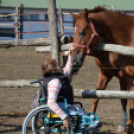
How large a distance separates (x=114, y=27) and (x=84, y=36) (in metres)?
0.51

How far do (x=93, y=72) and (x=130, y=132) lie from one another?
398 centimetres

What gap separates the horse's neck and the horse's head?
0.58 feet

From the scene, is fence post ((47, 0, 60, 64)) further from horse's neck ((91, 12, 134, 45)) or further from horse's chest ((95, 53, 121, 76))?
horse's chest ((95, 53, 121, 76))

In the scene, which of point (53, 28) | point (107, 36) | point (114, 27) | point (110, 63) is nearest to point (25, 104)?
point (110, 63)

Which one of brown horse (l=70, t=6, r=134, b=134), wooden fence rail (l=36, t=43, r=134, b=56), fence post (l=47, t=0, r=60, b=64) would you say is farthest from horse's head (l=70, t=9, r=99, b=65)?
fence post (l=47, t=0, r=60, b=64)

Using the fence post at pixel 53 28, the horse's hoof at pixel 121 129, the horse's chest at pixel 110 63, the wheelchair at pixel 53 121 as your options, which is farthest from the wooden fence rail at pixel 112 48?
the horse's hoof at pixel 121 129

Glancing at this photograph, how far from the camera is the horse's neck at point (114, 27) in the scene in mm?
3506

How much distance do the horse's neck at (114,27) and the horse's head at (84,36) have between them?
0.18 m

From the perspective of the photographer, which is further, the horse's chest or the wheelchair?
the horse's chest

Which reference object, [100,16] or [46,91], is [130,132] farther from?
[100,16]

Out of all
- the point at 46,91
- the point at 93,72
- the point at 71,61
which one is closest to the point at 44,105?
the point at 46,91

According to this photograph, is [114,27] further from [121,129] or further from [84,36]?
[121,129]

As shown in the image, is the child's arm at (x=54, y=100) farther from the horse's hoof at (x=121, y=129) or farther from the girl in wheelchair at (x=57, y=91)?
the horse's hoof at (x=121, y=129)

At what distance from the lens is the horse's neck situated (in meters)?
3.51
